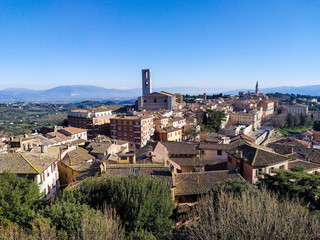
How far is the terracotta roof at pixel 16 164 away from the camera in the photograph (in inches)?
651

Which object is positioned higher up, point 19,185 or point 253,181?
point 19,185

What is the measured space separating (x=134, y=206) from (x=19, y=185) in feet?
22.1

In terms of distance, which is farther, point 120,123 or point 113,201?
point 120,123

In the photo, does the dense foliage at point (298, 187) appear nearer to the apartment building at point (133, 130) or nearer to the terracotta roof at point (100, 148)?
the terracotta roof at point (100, 148)

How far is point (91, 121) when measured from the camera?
50000mm

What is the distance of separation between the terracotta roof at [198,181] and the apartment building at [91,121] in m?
35.6

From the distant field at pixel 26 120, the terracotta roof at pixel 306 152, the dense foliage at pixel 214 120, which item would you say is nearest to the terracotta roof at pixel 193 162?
the terracotta roof at pixel 306 152

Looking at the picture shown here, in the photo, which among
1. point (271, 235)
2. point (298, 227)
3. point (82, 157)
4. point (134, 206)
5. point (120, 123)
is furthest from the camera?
point (120, 123)

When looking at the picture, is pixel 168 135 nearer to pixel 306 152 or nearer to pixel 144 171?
pixel 306 152

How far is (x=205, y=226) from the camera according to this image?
887 centimetres

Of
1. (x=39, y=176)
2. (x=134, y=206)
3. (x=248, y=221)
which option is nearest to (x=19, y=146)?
(x=39, y=176)

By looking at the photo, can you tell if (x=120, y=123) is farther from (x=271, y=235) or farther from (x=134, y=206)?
(x=271, y=235)

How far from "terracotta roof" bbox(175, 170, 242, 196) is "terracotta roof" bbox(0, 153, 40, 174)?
378 inches

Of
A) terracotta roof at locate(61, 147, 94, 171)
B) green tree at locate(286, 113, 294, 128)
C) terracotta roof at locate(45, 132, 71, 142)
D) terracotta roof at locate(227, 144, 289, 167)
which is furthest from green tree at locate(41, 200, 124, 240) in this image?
green tree at locate(286, 113, 294, 128)
